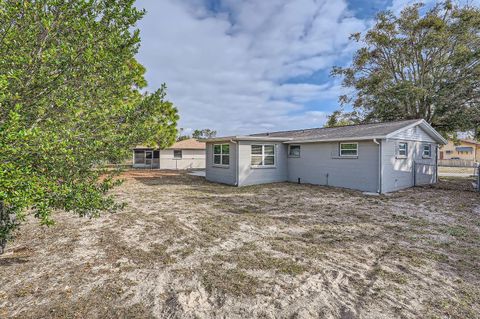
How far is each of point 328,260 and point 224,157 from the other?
10881 mm

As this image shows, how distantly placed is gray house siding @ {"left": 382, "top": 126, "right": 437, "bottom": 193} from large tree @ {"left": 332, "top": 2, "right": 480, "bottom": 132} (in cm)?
514

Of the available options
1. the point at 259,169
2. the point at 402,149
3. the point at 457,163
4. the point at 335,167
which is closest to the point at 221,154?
the point at 259,169

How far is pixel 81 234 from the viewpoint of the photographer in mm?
5797

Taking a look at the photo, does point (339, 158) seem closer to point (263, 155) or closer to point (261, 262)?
point (263, 155)

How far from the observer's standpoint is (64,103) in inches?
132

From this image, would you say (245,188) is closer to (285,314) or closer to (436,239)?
(436,239)

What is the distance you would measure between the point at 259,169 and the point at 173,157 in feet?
52.0

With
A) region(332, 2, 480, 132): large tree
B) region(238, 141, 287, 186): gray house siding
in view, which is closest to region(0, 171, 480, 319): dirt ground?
region(238, 141, 287, 186): gray house siding

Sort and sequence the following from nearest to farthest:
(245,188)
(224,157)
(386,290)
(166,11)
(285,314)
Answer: (285,314), (386,290), (166,11), (245,188), (224,157)

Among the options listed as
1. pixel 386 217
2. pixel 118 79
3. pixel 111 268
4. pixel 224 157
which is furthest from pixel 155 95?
pixel 224 157

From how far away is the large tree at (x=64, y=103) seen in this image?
8.96 ft

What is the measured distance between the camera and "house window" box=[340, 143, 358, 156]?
1232 centimetres

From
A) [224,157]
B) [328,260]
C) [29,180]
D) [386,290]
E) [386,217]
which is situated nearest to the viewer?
[29,180]

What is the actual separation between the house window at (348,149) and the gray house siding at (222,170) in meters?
5.54
